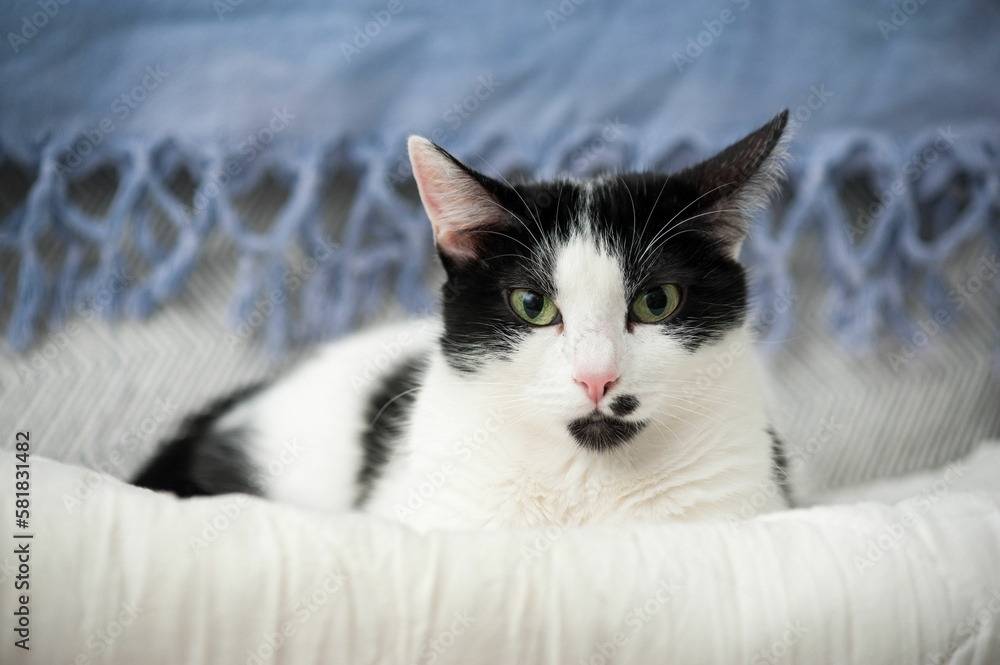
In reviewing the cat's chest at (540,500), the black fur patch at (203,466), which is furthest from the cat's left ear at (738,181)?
the black fur patch at (203,466)

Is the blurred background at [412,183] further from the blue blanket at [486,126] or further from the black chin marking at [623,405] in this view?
the black chin marking at [623,405]

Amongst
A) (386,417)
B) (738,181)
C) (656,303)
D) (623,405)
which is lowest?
(386,417)

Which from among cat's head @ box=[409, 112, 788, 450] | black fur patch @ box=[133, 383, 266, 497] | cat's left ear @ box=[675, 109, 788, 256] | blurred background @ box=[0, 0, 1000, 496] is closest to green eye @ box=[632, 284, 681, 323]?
cat's head @ box=[409, 112, 788, 450]

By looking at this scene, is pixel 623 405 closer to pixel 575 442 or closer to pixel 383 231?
pixel 575 442

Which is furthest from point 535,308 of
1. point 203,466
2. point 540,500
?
point 203,466

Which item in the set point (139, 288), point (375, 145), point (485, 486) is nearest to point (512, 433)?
point (485, 486)

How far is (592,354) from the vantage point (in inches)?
33.2

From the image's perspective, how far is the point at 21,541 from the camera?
701 mm

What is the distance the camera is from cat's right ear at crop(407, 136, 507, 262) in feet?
3.06

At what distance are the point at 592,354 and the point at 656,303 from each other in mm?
150

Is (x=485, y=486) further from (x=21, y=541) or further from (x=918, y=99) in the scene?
(x=918, y=99)

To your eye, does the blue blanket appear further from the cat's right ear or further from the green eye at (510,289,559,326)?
the green eye at (510,289,559,326)

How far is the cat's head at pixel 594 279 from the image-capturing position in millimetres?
881

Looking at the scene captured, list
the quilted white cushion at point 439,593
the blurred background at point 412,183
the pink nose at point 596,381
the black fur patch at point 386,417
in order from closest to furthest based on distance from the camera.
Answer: the quilted white cushion at point 439,593 → the pink nose at point 596,381 → the black fur patch at point 386,417 → the blurred background at point 412,183
